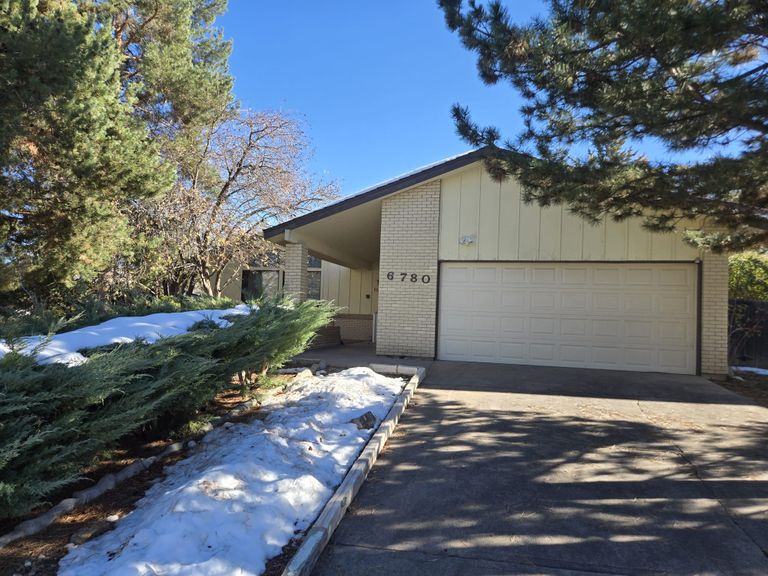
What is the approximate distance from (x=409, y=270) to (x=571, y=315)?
357cm

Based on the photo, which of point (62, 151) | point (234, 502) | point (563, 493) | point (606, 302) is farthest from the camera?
point (606, 302)

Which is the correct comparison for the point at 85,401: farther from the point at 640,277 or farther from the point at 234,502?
the point at 640,277

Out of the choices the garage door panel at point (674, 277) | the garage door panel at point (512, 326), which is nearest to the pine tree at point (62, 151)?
the garage door panel at point (512, 326)

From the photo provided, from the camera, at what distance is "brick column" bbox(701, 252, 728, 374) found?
8773mm

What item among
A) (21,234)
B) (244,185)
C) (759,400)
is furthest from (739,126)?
(244,185)

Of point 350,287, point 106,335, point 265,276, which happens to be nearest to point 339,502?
point 106,335

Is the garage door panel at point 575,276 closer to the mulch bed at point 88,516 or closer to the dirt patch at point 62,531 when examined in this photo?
the mulch bed at point 88,516

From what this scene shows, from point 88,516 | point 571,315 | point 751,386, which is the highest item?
point 571,315

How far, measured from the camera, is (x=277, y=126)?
15.2 meters

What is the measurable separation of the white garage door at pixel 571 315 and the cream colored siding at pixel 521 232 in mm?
290

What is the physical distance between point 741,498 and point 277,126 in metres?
15.1

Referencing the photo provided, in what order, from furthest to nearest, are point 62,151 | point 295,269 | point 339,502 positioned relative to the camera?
point 295,269, point 62,151, point 339,502

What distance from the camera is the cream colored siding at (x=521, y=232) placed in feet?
29.8

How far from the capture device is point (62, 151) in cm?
805
